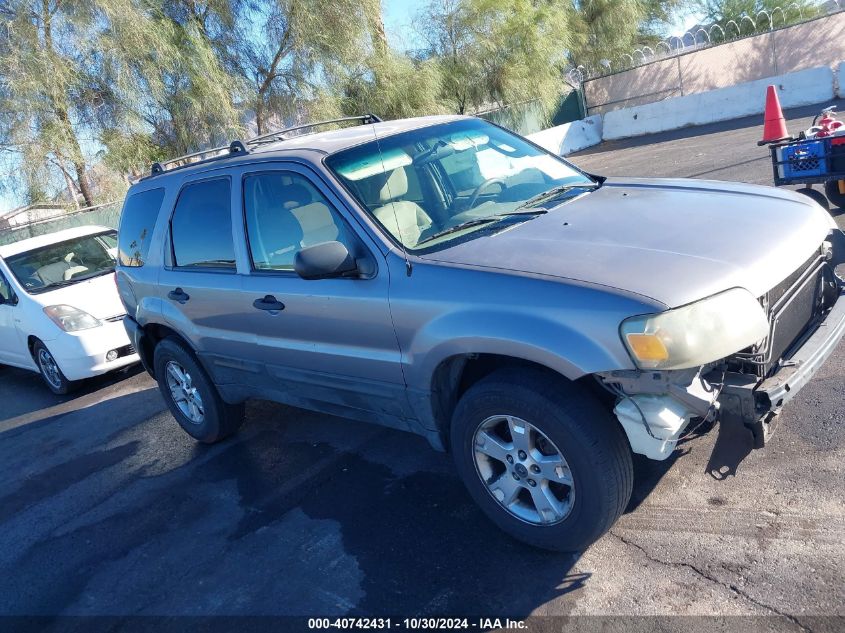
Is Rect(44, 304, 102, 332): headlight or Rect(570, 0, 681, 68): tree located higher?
Rect(570, 0, 681, 68): tree

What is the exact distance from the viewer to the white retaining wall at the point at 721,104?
19.0m

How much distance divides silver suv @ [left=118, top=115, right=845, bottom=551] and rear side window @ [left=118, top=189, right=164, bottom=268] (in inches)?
16.1

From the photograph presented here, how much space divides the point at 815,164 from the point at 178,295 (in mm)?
6012

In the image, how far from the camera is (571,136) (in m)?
24.2

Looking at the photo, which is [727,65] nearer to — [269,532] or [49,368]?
[49,368]

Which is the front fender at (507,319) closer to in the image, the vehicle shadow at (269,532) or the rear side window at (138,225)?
the vehicle shadow at (269,532)

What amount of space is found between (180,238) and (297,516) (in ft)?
6.84

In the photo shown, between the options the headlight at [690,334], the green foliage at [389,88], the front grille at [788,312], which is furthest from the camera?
the green foliage at [389,88]

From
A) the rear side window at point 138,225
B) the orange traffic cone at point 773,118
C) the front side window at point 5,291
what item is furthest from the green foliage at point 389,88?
the rear side window at point 138,225

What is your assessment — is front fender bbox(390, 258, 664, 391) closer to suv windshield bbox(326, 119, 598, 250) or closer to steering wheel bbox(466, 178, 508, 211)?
suv windshield bbox(326, 119, 598, 250)

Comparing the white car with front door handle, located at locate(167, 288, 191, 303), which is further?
the white car

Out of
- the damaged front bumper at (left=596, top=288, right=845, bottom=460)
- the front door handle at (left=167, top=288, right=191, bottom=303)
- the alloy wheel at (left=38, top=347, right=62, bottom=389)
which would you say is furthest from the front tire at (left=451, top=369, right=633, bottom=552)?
the alloy wheel at (left=38, top=347, right=62, bottom=389)

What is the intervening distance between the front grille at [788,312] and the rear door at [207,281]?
2.82 meters

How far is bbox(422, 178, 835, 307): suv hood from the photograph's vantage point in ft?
9.84
